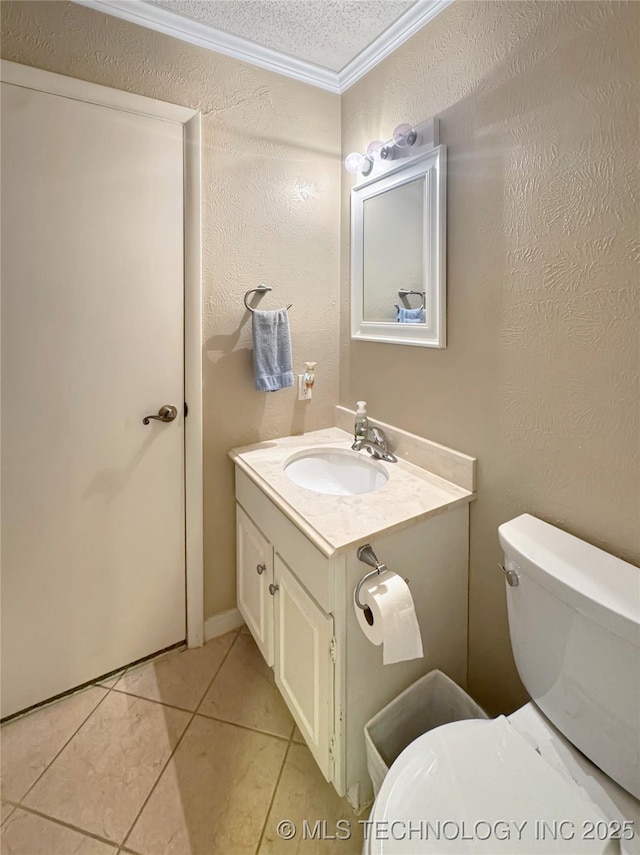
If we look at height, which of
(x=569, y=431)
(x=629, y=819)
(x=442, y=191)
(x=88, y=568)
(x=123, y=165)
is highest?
(x=123, y=165)

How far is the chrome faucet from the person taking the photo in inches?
62.2

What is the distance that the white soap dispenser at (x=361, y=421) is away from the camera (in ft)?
5.42

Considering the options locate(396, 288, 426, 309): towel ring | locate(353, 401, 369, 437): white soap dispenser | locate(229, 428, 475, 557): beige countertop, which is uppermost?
locate(396, 288, 426, 309): towel ring

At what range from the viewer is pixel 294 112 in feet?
5.54

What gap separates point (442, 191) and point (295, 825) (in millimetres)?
1863

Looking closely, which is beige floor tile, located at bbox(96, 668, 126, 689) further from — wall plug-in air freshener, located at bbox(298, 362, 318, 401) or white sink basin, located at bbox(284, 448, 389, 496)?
wall plug-in air freshener, located at bbox(298, 362, 318, 401)

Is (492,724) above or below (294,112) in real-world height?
below

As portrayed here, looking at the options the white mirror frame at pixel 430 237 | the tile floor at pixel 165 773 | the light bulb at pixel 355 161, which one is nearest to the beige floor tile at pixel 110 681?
the tile floor at pixel 165 773

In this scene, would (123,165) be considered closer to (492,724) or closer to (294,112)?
(294,112)

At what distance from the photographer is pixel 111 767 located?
1.29 metres

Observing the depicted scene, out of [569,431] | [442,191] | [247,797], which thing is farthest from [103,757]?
[442,191]

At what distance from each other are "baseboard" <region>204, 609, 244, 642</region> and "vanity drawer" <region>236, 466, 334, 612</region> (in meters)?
0.55

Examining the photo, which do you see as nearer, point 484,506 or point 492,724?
point 492,724

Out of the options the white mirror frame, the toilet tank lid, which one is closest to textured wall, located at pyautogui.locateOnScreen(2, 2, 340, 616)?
the white mirror frame
